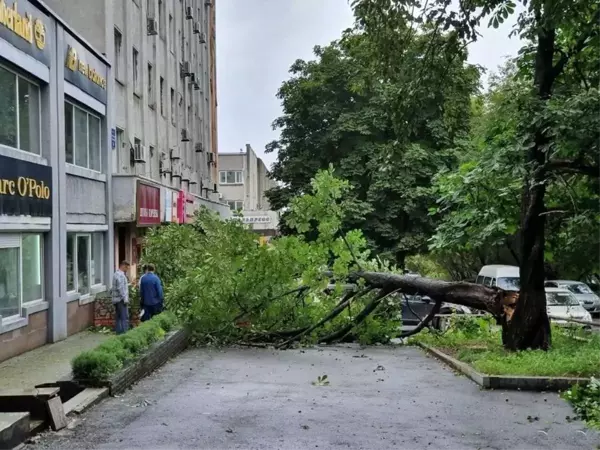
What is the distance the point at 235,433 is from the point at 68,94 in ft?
37.1

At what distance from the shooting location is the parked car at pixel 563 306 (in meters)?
23.1

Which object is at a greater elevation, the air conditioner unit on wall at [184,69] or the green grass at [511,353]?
the air conditioner unit on wall at [184,69]

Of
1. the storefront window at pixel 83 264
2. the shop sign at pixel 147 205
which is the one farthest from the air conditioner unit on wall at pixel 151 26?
the storefront window at pixel 83 264

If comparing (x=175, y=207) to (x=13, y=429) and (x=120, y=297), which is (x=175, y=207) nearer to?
(x=120, y=297)

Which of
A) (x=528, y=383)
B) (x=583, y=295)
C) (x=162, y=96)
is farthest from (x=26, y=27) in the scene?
(x=583, y=295)

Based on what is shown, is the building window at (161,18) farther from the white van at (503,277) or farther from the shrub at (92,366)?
the shrub at (92,366)

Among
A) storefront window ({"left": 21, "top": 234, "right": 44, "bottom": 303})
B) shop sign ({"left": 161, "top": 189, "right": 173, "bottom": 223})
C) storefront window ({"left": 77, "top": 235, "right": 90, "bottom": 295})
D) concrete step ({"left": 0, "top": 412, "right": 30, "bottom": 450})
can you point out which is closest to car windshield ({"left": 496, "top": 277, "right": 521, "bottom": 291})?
shop sign ({"left": 161, "top": 189, "right": 173, "bottom": 223})

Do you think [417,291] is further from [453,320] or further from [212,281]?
[212,281]

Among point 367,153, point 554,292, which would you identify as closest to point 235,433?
point 554,292

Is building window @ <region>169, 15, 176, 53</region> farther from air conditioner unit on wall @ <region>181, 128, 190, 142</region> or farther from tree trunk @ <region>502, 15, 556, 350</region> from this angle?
tree trunk @ <region>502, 15, 556, 350</region>

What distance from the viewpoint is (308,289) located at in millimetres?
17375

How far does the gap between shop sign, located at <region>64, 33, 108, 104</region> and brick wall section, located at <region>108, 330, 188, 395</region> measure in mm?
6355

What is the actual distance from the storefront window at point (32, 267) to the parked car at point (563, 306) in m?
15.3

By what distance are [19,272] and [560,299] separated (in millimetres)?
17859
